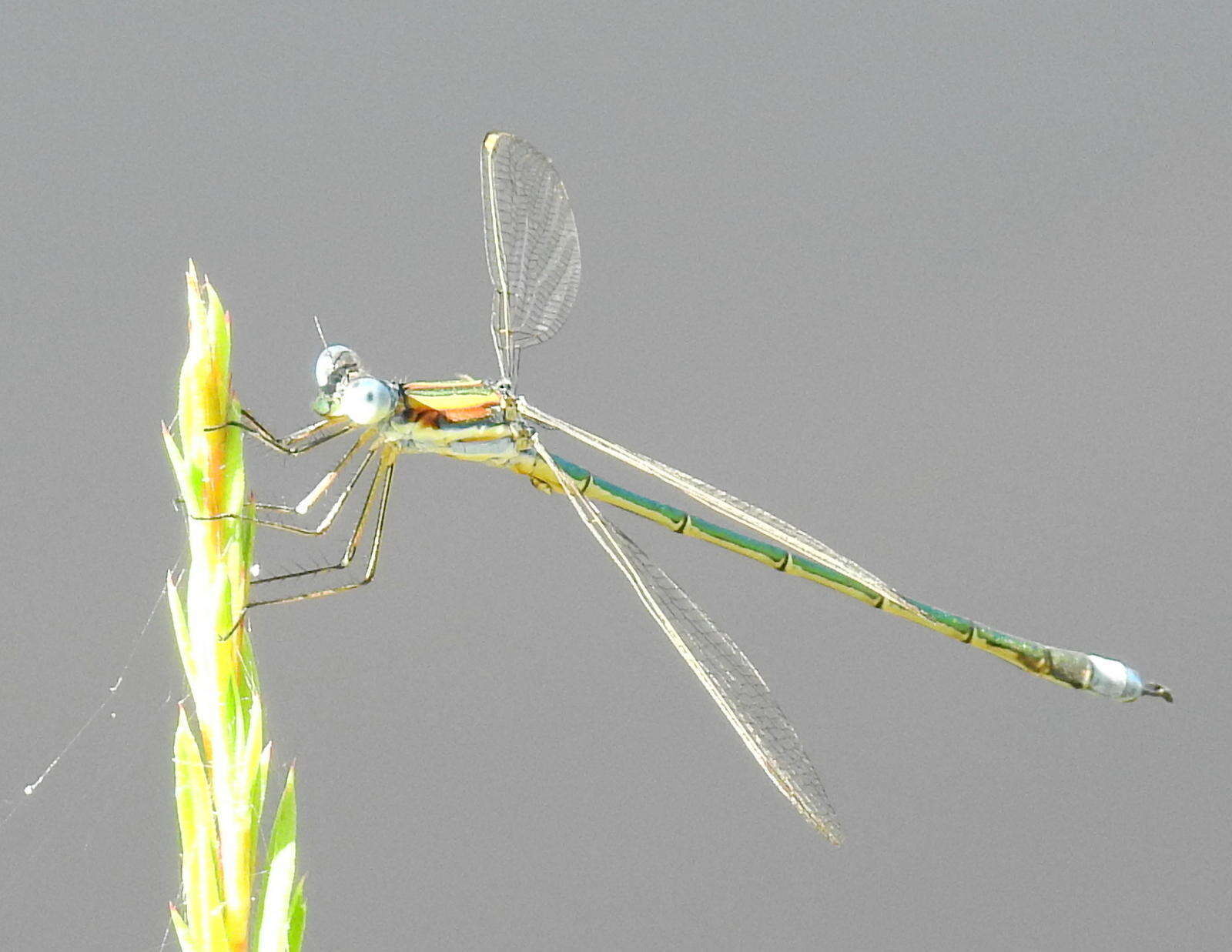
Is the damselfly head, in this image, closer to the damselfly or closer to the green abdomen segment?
the damselfly

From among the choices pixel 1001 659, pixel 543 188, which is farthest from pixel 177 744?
pixel 1001 659

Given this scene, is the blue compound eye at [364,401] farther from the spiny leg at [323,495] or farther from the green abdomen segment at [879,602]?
the green abdomen segment at [879,602]

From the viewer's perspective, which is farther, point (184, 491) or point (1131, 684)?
point (1131, 684)

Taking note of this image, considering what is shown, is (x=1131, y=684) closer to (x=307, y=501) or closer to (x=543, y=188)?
(x=543, y=188)

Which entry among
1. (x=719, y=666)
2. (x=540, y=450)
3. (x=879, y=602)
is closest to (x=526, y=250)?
(x=540, y=450)

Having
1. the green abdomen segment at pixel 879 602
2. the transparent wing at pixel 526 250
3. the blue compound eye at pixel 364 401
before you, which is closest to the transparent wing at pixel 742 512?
the green abdomen segment at pixel 879 602

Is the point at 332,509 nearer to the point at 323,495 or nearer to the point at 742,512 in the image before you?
the point at 323,495
